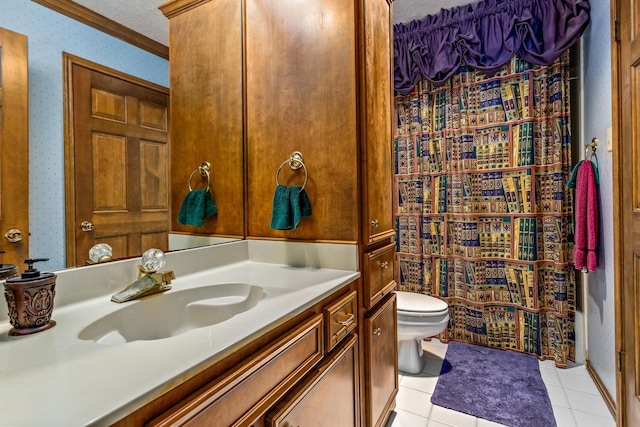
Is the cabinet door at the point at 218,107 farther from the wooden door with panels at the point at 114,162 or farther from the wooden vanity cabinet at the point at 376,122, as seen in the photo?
the wooden vanity cabinet at the point at 376,122

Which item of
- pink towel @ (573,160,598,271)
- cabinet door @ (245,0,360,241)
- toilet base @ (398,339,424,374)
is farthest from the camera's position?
toilet base @ (398,339,424,374)

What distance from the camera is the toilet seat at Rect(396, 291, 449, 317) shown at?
72.7 inches

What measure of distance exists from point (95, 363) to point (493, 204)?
7.59ft

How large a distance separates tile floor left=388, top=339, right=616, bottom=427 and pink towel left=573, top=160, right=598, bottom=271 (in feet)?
2.23

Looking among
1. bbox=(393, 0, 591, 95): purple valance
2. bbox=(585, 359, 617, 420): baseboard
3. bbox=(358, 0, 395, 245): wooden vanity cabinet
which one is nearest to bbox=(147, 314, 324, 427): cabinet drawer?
bbox=(358, 0, 395, 245): wooden vanity cabinet

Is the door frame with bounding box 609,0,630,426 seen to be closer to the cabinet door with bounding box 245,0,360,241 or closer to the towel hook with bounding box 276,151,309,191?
the cabinet door with bounding box 245,0,360,241

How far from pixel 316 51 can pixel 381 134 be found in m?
0.44

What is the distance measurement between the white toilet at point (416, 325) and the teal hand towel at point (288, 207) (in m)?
1.02

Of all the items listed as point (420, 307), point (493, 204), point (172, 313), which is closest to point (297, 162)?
point (172, 313)

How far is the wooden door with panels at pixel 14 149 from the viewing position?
2.50ft

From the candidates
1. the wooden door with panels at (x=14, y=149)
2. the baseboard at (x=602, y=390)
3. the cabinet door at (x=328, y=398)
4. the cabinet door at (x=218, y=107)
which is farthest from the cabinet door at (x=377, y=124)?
the baseboard at (x=602, y=390)

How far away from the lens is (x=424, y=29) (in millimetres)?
2287

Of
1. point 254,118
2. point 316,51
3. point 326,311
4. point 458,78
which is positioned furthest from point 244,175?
point 458,78

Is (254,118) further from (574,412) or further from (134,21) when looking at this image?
(574,412)
